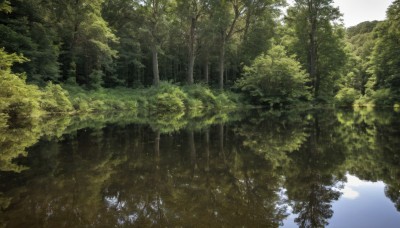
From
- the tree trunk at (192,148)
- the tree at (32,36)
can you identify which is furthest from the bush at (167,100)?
the tree trunk at (192,148)

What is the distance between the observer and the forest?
22.3 metres

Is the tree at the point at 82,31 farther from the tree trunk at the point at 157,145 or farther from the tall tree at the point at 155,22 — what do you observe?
the tree trunk at the point at 157,145

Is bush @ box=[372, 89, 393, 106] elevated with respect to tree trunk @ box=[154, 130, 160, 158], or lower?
elevated

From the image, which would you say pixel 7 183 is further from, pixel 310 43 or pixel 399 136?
pixel 310 43

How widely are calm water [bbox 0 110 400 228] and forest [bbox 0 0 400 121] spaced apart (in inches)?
423

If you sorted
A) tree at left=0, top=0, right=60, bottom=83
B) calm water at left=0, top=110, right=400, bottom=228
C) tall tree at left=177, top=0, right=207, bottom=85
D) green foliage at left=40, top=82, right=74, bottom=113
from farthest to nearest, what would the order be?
1. tall tree at left=177, top=0, right=207, bottom=85
2. tree at left=0, top=0, right=60, bottom=83
3. green foliage at left=40, top=82, right=74, bottom=113
4. calm water at left=0, top=110, right=400, bottom=228

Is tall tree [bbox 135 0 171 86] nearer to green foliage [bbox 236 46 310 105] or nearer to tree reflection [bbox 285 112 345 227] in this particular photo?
green foliage [bbox 236 46 310 105]

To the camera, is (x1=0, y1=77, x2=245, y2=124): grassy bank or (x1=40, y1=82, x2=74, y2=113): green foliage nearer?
(x1=0, y1=77, x2=245, y2=124): grassy bank

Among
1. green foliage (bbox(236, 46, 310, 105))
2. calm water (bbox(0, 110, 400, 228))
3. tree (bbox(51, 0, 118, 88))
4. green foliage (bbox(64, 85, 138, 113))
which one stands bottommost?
calm water (bbox(0, 110, 400, 228))

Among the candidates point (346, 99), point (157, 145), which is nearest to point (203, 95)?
point (346, 99)

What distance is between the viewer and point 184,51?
40.5 metres

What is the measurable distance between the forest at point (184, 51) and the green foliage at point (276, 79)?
0.10 meters

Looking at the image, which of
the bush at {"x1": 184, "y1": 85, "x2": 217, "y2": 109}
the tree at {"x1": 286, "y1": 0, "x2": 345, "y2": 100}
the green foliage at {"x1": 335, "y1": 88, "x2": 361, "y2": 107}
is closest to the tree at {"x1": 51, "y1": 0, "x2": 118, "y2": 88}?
the bush at {"x1": 184, "y1": 85, "x2": 217, "y2": 109}

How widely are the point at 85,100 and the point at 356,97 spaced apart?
3065 centimetres
